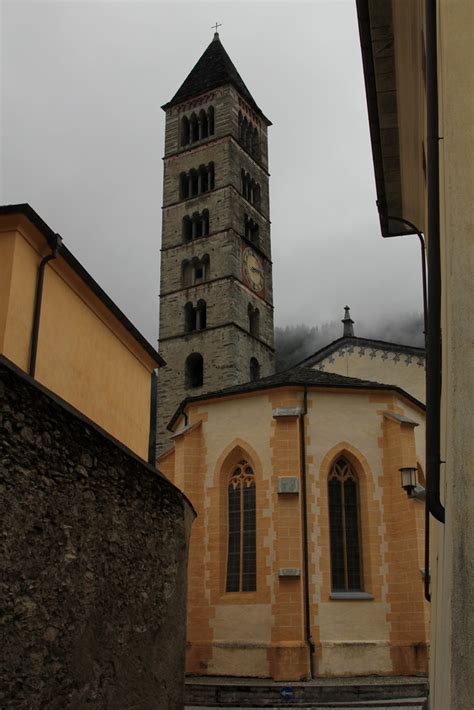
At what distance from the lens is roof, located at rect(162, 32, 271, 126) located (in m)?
54.8

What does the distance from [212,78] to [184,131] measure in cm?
477

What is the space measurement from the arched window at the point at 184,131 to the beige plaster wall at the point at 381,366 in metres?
30.2

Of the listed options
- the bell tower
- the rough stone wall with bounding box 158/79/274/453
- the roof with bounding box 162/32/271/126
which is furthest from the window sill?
the roof with bounding box 162/32/271/126

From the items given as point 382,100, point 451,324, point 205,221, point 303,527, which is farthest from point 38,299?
point 205,221

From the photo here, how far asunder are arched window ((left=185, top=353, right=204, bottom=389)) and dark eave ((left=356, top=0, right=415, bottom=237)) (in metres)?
34.4

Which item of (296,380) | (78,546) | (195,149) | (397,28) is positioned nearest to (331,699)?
(296,380)

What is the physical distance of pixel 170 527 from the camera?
10242 mm

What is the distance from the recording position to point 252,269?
50.0 m

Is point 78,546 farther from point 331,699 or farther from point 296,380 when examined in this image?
point 296,380

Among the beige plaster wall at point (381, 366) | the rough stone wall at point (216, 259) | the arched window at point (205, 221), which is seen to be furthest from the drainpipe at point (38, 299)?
the arched window at point (205, 221)

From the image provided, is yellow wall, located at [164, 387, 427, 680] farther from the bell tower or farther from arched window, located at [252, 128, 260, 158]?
arched window, located at [252, 128, 260, 158]

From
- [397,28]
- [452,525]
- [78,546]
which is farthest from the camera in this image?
[397,28]

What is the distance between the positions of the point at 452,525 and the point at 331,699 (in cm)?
1329

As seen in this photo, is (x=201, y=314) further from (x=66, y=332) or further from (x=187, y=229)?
(x=66, y=332)
